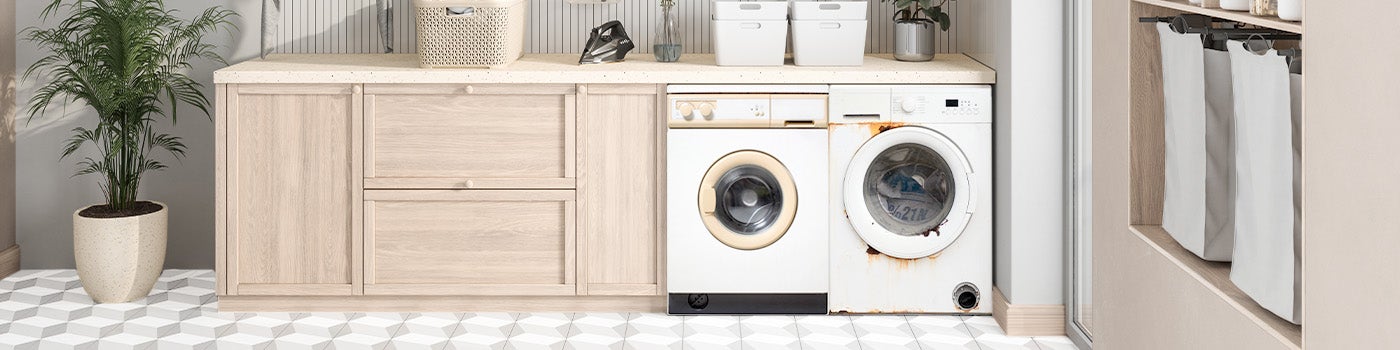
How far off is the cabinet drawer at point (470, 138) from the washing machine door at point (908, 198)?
3.00 ft

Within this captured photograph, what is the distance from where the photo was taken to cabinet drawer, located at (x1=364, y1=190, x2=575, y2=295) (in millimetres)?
4305

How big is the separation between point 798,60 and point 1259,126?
2332mm

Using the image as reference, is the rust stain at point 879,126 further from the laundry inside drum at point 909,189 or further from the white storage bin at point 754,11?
the white storage bin at point 754,11

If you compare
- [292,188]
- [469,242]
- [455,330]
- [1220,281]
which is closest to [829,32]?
[469,242]

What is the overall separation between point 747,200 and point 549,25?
115 cm

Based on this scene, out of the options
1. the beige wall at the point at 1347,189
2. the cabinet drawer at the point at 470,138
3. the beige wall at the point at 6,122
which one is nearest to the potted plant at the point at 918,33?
the cabinet drawer at the point at 470,138

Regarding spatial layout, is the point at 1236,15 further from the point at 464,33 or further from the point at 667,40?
the point at 464,33

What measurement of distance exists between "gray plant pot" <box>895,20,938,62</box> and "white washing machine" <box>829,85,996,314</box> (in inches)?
13.4

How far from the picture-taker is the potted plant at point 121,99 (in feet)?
14.6

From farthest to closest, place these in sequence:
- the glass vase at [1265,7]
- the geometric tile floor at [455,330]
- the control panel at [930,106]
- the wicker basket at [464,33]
Answer: 1. the wicker basket at [464,33]
2. the control panel at [930,106]
3. the geometric tile floor at [455,330]
4. the glass vase at [1265,7]

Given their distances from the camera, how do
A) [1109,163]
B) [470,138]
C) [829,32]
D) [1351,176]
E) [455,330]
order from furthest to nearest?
[829,32] < [470,138] < [455,330] < [1109,163] < [1351,176]

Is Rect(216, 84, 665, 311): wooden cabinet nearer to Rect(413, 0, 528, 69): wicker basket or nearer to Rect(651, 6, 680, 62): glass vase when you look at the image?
Rect(413, 0, 528, 69): wicker basket

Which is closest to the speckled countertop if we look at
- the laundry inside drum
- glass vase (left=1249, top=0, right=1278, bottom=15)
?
the laundry inside drum

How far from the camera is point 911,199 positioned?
4.29 m
